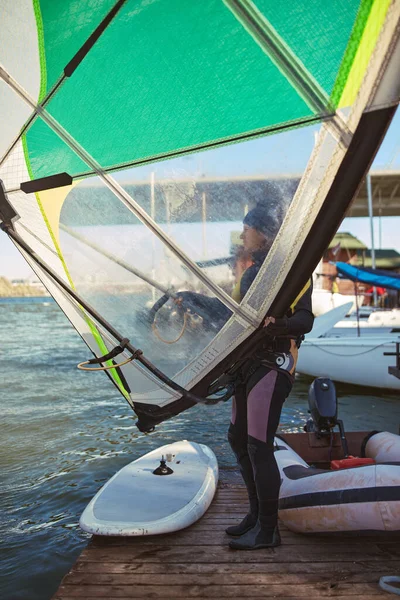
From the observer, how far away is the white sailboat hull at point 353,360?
11.9 meters

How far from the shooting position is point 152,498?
3.85 metres

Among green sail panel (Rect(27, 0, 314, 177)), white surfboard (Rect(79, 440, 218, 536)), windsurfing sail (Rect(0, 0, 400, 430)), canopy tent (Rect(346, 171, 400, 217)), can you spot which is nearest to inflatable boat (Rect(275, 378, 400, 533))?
white surfboard (Rect(79, 440, 218, 536))

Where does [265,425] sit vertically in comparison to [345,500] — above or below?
above

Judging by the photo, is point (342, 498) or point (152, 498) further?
point (152, 498)

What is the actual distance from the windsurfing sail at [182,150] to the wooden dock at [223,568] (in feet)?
2.99

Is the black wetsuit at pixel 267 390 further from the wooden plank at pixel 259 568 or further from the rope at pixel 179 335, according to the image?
the rope at pixel 179 335

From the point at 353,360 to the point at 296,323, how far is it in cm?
997

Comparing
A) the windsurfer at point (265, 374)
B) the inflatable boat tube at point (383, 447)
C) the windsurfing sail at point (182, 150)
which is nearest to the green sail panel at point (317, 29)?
the windsurfing sail at point (182, 150)

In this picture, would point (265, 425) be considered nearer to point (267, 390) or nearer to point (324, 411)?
point (267, 390)

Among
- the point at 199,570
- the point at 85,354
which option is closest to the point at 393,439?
the point at 199,570

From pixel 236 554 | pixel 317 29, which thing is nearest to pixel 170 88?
pixel 317 29

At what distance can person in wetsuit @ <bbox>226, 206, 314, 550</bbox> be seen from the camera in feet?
9.67

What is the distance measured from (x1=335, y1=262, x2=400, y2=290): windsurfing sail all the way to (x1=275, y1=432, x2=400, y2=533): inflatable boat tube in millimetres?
10509

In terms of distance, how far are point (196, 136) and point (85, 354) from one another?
17689 mm
